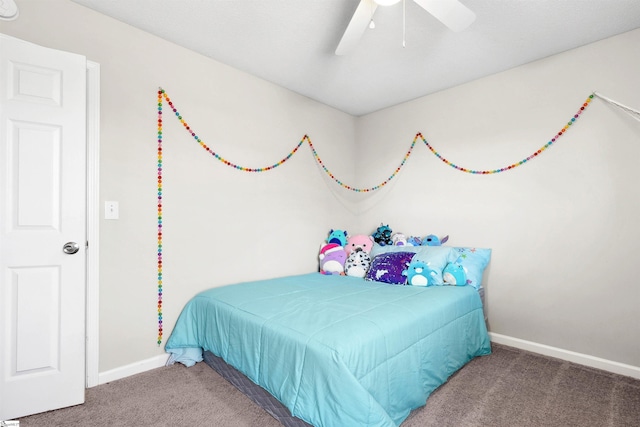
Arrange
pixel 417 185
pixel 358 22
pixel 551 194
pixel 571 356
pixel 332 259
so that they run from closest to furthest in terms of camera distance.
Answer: pixel 358 22 → pixel 571 356 → pixel 551 194 → pixel 332 259 → pixel 417 185

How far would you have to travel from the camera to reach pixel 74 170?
1.89 m

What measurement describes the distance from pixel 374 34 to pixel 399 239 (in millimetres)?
1914

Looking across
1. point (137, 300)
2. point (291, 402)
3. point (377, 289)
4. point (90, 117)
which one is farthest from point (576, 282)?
point (90, 117)

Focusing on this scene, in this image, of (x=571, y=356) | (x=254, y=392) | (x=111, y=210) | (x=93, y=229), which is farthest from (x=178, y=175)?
(x=571, y=356)

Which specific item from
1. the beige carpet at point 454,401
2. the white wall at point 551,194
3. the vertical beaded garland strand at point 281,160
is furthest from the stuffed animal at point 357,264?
the beige carpet at point 454,401

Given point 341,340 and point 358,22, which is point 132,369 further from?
point 358,22

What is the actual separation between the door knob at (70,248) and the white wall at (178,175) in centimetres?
21

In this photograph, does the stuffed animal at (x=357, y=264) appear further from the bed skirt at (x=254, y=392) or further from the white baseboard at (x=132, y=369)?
the white baseboard at (x=132, y=369)

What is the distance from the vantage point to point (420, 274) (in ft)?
8.46

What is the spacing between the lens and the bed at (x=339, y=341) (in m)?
1.40

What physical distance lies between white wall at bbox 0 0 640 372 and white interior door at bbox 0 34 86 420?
0.21 meters

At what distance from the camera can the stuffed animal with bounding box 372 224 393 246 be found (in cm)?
341

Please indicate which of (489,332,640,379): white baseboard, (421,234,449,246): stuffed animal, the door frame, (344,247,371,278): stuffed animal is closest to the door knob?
the door frame

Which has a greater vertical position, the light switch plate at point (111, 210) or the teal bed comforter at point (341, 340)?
the light switch plate at point (111, 210)
